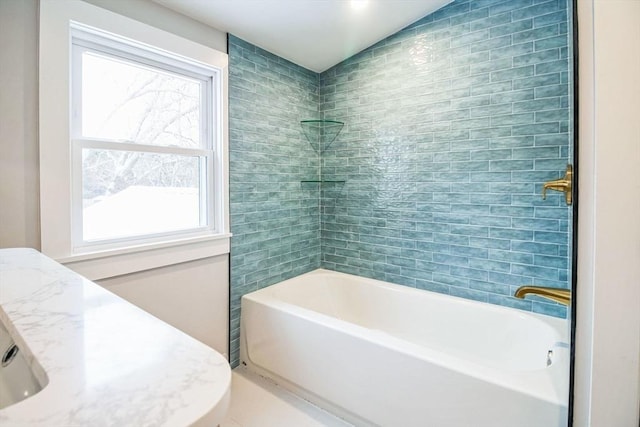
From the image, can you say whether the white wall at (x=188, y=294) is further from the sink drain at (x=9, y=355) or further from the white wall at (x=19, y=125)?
the sink drain at (x=9, y=355)

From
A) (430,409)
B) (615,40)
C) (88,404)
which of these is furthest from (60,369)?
(430,409)

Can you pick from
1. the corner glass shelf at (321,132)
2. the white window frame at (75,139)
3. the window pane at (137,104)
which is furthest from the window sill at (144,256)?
the corner glass shelf at (321,132)

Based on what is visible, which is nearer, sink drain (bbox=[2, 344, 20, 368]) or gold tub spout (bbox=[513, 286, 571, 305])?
sink drain (bbox=[2, 344, 20, 368])

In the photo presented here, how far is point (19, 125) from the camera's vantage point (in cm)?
135

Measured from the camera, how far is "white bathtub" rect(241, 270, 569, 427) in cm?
130

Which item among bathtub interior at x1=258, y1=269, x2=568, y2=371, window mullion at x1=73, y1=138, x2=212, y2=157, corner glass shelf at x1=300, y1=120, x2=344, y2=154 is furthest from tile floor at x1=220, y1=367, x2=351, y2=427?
corner glass shelf at x1=300, y1=120, x2=344, y2=154

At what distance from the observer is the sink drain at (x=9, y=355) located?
69 cm

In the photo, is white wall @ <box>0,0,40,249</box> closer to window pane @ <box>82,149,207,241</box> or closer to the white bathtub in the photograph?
window pane @ <box>82,149,207,241</box>

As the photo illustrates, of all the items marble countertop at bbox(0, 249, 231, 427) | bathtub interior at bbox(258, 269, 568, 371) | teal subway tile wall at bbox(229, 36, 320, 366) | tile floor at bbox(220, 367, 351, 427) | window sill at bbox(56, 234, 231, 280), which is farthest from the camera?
teal subway tile wall at bbox(229, 36, 320, 366)

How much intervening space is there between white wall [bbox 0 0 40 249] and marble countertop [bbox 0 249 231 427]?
2.59 feet

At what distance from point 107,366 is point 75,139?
1.50 metres

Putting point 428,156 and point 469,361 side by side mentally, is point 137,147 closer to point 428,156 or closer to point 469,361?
point 428,156

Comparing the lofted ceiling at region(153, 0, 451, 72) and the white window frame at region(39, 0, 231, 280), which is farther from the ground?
the lofted ceiling at region(153, 0, 451, 72)

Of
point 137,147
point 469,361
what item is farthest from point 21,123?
point 469,361
